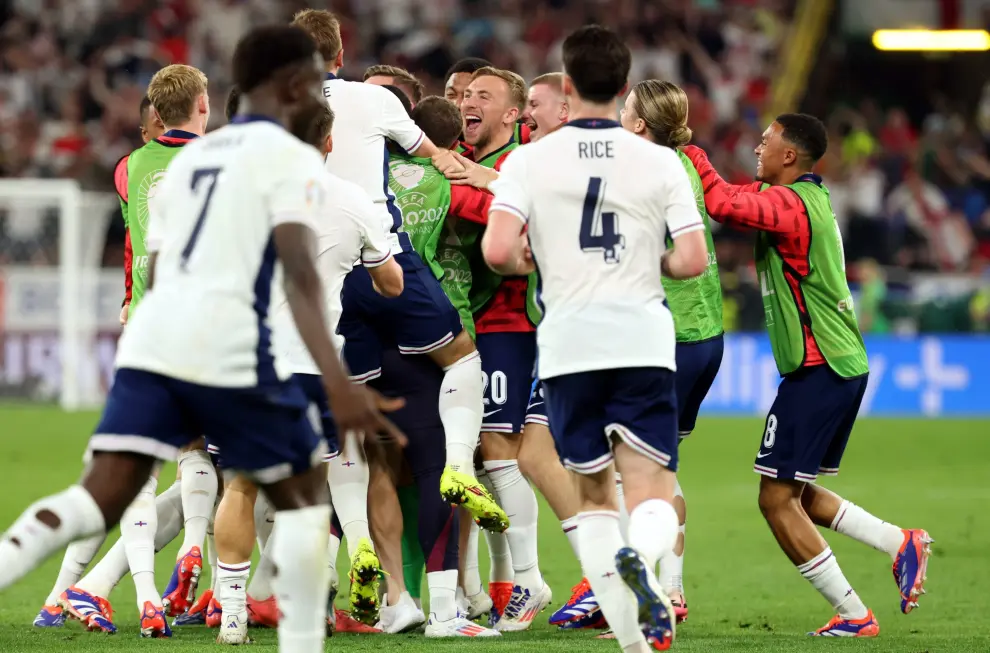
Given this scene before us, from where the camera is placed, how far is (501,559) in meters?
7.28

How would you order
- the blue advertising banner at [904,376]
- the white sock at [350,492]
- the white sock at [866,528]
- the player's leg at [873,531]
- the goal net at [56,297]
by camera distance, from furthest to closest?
the blue advertising banner at [904,376], the goal net at [56,297], the white sock at [866,528], the player's leg at [873,531], the white sock at [350,492]

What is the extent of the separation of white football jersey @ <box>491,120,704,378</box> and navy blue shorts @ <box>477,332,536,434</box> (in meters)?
2.01

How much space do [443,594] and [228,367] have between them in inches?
Result: 98.4

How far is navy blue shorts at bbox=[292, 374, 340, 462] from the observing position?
605cm

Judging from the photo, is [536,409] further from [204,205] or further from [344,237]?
[204,205]

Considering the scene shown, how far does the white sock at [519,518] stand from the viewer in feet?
22.5

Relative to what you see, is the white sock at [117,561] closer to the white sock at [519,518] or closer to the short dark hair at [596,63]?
the white sock at [519,518]

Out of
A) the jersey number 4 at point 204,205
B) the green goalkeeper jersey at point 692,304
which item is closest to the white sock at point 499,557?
the green goalkeeper jersey at point 692,304

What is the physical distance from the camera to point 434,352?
6.80 meters

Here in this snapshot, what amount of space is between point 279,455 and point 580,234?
1.32m

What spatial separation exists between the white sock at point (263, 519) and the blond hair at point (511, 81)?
2260 mm

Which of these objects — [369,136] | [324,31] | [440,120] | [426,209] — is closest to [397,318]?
[426,209]

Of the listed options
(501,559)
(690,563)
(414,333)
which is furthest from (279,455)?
(690,563)

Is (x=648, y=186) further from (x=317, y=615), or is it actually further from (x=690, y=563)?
(x=690, y=563)
